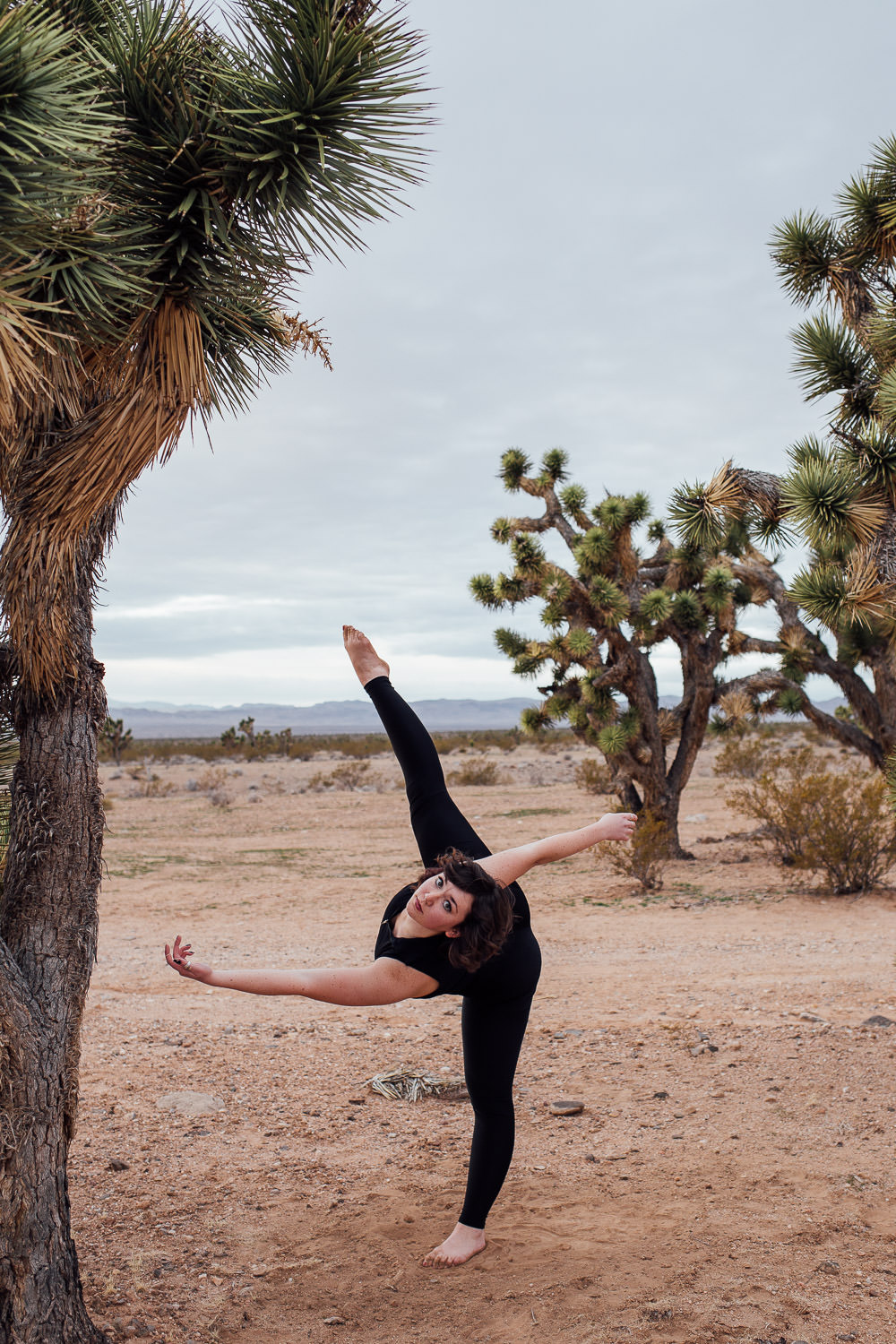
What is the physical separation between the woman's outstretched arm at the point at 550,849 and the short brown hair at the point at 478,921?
0.12 meters

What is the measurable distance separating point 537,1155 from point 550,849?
6.69 ft

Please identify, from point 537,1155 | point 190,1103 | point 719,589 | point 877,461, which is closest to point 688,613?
point 719,589

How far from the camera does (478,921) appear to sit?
265 centimetres

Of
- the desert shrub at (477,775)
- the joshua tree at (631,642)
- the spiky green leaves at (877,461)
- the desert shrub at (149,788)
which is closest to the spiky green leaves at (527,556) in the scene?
the joshua tree at (631,642)

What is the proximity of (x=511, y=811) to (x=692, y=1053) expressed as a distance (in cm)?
1484

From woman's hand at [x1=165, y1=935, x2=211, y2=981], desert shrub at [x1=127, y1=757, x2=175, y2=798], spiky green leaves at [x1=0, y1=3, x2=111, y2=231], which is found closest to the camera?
spiky green leaves at [x1=0, y1=3, x2=111, y2=231]

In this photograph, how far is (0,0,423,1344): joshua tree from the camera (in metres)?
2.54

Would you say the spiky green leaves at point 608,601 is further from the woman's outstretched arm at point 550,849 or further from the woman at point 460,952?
the woman's outstretched arm at point 550,849

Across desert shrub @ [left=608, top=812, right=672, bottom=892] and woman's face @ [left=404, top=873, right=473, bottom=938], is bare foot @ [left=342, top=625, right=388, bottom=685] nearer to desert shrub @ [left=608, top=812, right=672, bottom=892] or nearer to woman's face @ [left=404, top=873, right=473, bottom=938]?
woman's face @ [left=404, top=873, right=473, bottom=938]

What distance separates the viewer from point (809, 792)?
1134 cm

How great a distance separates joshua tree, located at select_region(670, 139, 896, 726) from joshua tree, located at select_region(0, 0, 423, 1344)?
5.74 metres

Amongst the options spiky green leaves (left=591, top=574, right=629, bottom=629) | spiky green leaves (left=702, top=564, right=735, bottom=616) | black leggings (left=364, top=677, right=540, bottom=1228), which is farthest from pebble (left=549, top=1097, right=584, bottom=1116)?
spiky green leaves (left=702, top=564, right=735, bottom=616)

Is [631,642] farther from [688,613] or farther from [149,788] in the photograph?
[149,788]

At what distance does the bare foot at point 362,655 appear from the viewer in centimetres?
314
